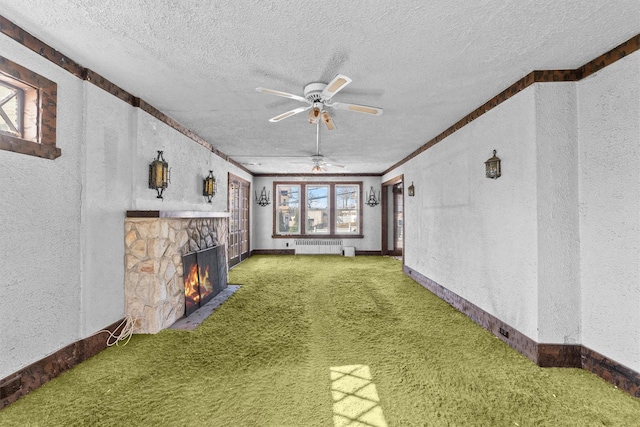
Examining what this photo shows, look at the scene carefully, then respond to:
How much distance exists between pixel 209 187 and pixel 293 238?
13.5 feet

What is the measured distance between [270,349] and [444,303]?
8.60ft

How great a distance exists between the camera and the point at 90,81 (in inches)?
96.0

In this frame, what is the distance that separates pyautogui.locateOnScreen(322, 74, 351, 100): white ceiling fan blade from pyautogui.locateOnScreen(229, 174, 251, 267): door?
15.1ft

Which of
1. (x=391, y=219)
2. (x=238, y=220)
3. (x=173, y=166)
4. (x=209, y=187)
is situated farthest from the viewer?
(x=391, y=219)

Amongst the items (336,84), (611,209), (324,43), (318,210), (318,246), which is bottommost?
(318,246)

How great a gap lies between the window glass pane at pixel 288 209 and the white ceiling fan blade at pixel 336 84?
20.9ft

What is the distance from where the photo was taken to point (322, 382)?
6.84 ft

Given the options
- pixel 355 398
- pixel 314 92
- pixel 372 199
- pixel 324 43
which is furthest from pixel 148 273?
pixel 372 199

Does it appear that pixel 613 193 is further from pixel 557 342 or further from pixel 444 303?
pixel 444 303

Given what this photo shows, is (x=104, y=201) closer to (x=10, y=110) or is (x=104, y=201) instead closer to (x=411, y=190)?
(x=10, y=110)

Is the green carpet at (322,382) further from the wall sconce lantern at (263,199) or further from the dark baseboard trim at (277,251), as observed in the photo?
the wall sconce lantern at (263,199)

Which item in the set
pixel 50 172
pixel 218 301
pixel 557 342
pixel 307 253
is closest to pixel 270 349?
pixel 218 301

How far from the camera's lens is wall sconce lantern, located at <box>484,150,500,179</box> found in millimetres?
2828

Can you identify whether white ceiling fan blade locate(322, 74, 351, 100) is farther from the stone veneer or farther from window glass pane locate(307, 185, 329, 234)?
window glass pane locate(307, 185, 329, 234)
